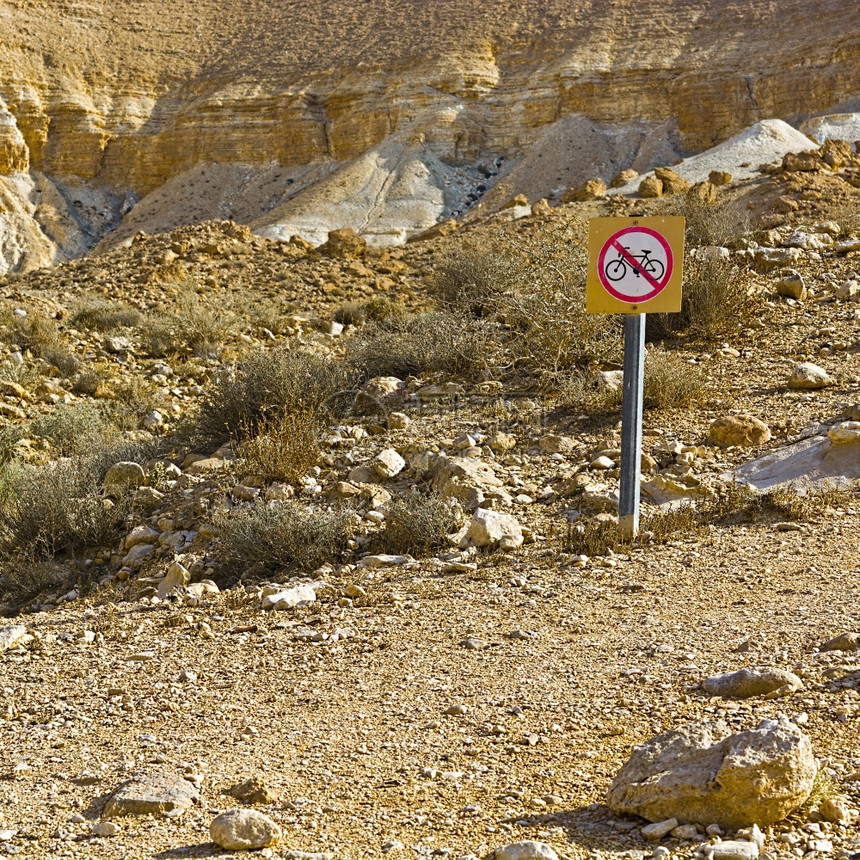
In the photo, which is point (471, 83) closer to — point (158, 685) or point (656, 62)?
point (656, 62)

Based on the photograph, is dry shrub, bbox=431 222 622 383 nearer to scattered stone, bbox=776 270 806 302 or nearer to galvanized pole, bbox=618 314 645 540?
scattered stone, bbox=776 270 806 302

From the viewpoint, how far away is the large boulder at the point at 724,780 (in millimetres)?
2527

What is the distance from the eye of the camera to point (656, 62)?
121ft

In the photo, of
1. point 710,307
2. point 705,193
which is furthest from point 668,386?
point 705,193

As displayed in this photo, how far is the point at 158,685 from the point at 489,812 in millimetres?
1754

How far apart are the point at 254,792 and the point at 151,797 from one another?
29cm

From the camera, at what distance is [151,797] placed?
9.55 ft

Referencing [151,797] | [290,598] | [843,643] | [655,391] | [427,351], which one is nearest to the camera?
[151,797]

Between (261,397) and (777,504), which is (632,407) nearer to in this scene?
(777,504)

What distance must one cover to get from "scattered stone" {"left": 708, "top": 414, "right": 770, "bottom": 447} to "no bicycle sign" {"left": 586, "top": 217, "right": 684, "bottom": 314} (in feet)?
5.83

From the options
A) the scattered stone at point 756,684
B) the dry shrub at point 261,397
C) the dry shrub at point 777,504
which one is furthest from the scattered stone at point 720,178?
the scattered stone at point 756,684

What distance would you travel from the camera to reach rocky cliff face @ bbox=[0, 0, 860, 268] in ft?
117

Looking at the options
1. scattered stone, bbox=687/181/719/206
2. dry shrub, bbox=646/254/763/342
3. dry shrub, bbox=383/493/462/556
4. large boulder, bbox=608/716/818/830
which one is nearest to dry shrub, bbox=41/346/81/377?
dry shrub, bbox=646/254/763/342

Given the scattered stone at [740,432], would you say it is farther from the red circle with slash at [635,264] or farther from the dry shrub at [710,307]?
the dry shrub at [710,307]
